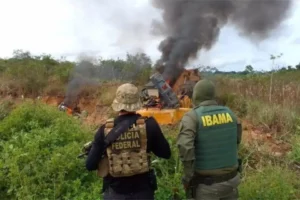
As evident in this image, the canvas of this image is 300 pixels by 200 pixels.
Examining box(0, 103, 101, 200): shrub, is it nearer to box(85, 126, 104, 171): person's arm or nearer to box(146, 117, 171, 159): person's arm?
box(85, 126, 104, 171): person's arm

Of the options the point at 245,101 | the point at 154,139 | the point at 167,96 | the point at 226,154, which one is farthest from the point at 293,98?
the point at 154,139

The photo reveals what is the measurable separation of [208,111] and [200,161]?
0.51 m

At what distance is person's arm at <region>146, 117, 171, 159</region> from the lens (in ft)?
12.6

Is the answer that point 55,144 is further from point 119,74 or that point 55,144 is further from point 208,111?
point 119,74

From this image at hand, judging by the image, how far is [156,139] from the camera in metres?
3.88

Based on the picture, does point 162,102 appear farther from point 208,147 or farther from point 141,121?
point 141,121

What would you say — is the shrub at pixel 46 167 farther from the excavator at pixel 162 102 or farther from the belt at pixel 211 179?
the excavator at pixel 162 102

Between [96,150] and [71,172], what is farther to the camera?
[71,172]

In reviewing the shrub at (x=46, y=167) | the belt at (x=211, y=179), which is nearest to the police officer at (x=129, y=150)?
the belt at (x=211, y=179)

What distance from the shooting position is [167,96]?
409 inches

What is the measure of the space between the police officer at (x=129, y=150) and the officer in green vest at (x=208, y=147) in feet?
1.02

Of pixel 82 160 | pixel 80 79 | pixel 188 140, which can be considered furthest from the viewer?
pixel 80 79

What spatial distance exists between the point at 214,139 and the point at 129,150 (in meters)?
0.89

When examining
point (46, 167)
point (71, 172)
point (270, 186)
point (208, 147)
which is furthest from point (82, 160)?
point (208, 147)
